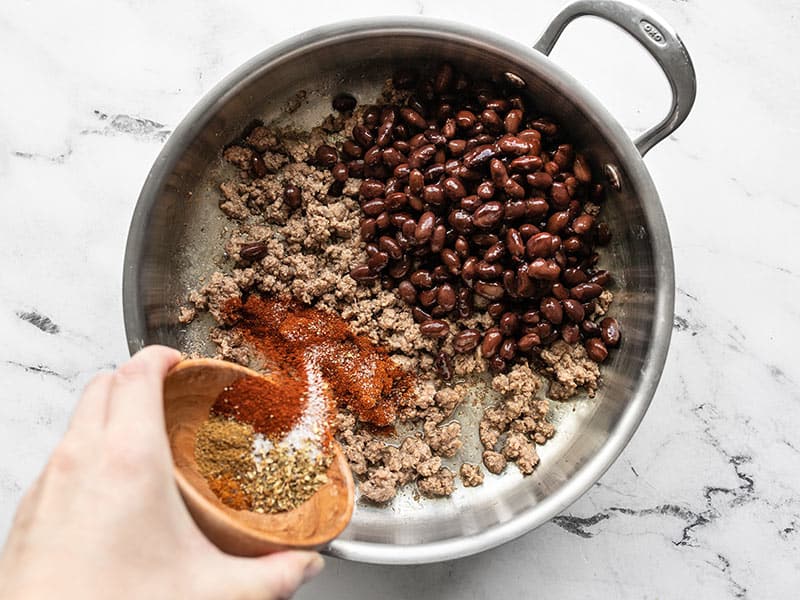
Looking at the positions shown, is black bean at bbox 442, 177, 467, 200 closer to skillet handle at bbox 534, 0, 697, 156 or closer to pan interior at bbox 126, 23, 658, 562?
pan interior at bbox 126, 23, 658, 562

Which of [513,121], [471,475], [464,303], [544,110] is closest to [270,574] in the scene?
[471,475]

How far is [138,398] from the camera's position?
1.25 metres

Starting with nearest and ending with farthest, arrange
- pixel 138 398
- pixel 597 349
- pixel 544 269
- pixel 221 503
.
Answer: pixel 138 398 < pixel 221 503 < pixel 544 269 < pixel 597 349

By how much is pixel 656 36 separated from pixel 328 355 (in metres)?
1.12

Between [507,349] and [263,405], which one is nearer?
[263,405]

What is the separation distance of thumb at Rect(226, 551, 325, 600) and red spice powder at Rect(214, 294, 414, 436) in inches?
19.8

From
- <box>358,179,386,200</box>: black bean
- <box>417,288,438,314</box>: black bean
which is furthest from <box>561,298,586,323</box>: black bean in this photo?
<box>358,179,386,200</box>: black bean

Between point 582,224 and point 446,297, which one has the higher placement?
point 582,224

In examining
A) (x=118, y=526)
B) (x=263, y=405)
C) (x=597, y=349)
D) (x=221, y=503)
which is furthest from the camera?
(x=597, y=349)

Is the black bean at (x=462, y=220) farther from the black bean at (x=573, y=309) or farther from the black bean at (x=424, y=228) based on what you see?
the black bean at (x=573, y=309)

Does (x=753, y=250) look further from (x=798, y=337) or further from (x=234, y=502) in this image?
(x=234, y=502)

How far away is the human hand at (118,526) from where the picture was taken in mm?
1104

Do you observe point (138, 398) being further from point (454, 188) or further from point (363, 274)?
point (454, 188)

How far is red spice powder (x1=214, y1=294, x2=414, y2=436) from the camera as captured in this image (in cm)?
189
